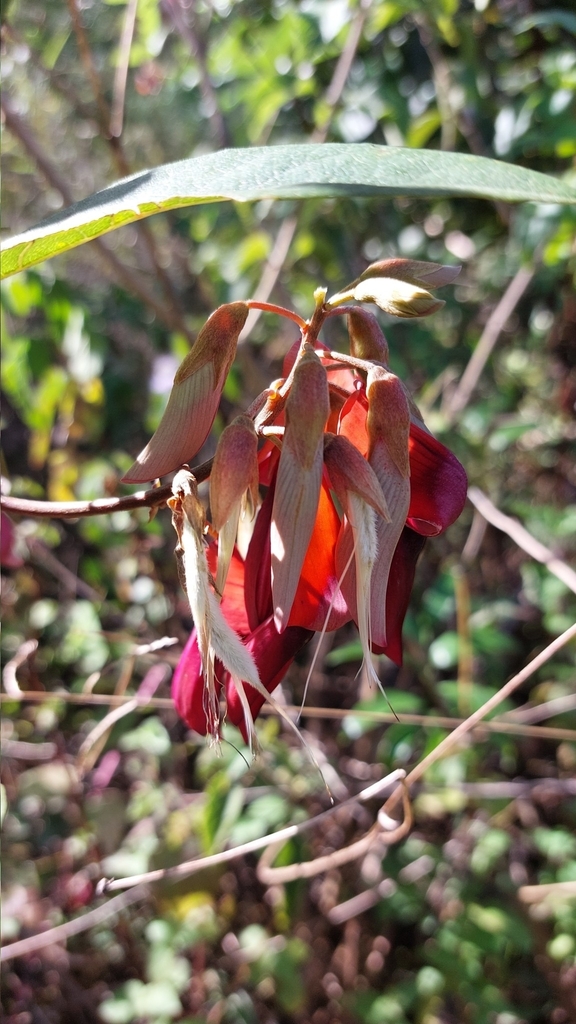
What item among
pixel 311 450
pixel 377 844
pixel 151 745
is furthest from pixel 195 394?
pixel 377 844

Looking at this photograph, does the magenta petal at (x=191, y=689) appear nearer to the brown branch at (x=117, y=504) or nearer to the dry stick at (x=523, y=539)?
the brown branch at (x=117, y=504)

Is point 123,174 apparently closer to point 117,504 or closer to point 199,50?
point 199,50

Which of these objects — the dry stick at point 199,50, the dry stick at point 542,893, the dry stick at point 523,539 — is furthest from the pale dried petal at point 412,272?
the dry stick at point 199,50

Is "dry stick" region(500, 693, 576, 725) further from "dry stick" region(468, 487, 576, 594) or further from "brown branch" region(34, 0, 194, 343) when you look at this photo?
"brown branch" region(34, 0, 194, 343)

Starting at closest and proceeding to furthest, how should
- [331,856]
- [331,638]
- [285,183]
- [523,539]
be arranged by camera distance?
[285,183]
[331,856]
[523,539]
[331,638]

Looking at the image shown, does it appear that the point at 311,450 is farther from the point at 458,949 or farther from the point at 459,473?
the point at 458,949

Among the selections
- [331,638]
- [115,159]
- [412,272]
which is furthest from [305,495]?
[331,638]
